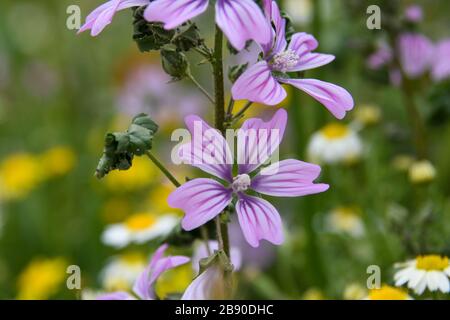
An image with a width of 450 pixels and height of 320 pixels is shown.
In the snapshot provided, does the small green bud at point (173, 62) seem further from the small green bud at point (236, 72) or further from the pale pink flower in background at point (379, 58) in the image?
the pale pink flower in background at point (379, 58)

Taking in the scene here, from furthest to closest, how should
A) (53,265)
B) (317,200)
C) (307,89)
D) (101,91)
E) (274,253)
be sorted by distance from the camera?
1. (101,91)
2. (274,253)
3. (53,265)
4. (317,200)
5. (307,89)

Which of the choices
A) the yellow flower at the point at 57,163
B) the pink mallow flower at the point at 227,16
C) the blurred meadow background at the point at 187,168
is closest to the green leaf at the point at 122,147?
the pink mallow flower at the point at 227,16

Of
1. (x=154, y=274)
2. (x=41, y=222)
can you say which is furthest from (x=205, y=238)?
(x=41, y=222)

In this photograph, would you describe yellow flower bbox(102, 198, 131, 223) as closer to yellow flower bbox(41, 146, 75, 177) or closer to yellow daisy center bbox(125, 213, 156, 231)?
yellow flower bbox(41, 146, 75, 177)

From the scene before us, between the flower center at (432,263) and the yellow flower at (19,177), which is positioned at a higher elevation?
the yellow flower at (19,177)

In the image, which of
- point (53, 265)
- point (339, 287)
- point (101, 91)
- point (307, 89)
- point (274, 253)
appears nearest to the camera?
point (307, 89)

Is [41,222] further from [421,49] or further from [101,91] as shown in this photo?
[421,49]

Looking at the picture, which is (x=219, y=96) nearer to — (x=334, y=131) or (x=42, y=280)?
(x=334, y=131)

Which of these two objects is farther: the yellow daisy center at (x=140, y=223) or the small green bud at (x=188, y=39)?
the yellow daisy center at (x=140, y=223)
